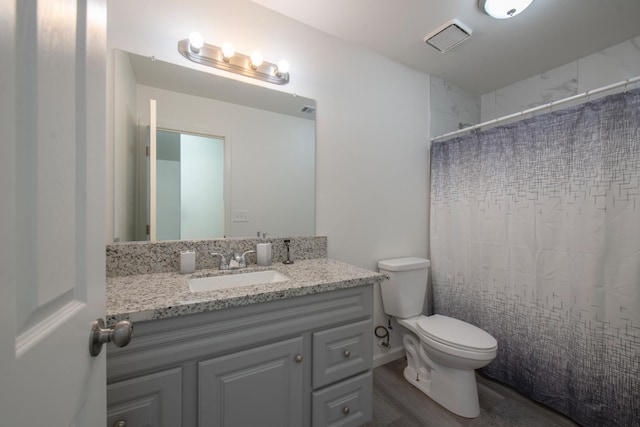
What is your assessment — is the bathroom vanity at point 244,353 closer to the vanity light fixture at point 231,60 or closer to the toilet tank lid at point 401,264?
the toilet tank lid at point 401,264

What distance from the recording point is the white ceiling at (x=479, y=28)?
4.87 feet

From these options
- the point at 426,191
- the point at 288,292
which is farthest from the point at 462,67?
the point at 288,292

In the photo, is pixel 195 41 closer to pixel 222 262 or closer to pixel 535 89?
pixel 222 262

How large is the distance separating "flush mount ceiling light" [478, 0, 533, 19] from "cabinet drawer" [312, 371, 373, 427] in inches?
82.3

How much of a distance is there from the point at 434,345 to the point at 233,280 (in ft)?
4.04

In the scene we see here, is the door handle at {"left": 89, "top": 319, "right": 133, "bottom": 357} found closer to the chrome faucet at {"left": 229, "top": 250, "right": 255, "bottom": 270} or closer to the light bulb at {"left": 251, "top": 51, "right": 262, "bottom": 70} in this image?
the chrome faucet at {"left": 229, "top": 250, "right": 255, "bottom": 270}

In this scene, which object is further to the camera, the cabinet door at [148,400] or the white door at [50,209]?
the cabinet door at [148,400]

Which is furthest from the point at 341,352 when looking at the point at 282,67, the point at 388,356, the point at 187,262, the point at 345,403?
the point at 282,67

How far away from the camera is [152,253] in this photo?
49.4 inches

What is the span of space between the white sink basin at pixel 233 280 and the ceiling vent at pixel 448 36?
5.90 feet

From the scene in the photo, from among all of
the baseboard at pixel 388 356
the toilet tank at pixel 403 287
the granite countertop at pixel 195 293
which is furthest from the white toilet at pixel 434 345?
the granite countertop at pixel 195 293

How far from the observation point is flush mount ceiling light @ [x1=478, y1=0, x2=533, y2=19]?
1402mm

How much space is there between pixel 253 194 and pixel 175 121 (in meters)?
0.55

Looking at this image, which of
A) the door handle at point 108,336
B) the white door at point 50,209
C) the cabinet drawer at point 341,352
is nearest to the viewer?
the white door at point 50,209
